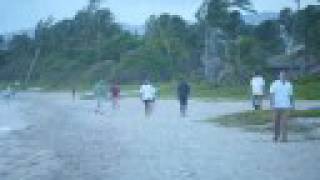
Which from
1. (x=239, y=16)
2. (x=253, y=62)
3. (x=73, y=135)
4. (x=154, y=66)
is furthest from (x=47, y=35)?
(x=73, y=135)

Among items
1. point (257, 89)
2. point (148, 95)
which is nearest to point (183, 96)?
point (148, 95)

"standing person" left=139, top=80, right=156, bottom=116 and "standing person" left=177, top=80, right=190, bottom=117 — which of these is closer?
"standing person" left=177, top=80, right=190, bottom=117

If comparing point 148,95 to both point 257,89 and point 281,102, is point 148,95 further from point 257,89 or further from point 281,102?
point 281,102

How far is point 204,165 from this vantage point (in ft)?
41.9

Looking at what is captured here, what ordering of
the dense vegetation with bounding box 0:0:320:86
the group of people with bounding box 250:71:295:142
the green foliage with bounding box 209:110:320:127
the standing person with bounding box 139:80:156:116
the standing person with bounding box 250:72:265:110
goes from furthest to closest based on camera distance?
the dense vegetation with bounding box 0:0:320:86, the standing person with bounding box 139:80:156:116, the standing person with bounding box 250:72:265:110, the green foliage with bounding box 209:110:320:127, the group of people with bounding box 250:71:295:142

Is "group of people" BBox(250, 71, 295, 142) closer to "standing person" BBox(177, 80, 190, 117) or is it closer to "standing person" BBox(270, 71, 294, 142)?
"standing person" BBox(270, 71, 294, 142)

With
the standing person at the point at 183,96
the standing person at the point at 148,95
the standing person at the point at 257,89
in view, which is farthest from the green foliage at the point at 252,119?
the standing person at the point at 148,95

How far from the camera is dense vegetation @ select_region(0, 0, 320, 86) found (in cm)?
8744

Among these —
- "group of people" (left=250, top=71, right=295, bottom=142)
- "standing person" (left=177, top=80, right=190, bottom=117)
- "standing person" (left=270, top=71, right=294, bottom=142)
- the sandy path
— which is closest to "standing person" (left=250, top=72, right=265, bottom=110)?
"standing person" (left=177, top=80, right=190, bottom=117)

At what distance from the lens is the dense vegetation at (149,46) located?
3442 inches

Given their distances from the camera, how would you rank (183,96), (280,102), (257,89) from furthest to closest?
(183,96) → (257,89) → (280,102)

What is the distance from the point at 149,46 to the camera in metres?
100

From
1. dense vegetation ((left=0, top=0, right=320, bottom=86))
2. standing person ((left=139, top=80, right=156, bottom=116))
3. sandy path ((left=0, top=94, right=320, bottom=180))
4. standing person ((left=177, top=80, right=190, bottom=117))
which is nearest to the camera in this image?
sandy path ((left=0, top=94, right=320, bottom=180))

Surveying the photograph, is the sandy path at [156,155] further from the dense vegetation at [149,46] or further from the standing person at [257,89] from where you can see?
the dense vegetation at [149,46]
